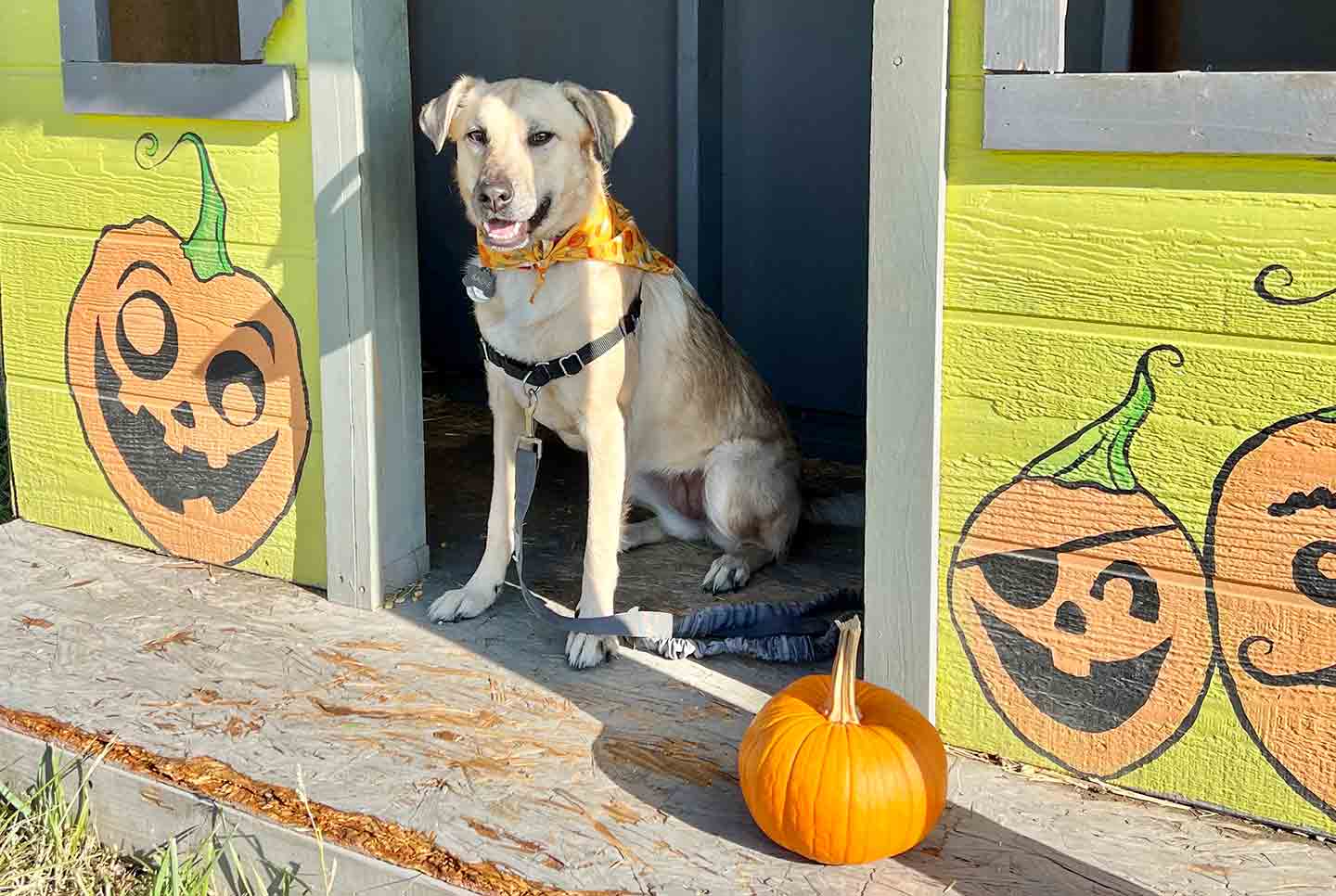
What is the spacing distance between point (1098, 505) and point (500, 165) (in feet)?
5.45

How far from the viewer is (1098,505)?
2.86 metres

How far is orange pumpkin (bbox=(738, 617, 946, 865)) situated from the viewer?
2.62m

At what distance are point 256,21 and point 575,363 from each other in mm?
1301

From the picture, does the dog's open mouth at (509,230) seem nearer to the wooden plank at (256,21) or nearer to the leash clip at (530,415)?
the leash clip at (530,415)

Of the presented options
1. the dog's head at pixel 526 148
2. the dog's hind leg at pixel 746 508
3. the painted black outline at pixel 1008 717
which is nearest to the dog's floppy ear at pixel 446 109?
the dog's head at pixel 526 148

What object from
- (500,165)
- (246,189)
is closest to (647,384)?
(500,165)

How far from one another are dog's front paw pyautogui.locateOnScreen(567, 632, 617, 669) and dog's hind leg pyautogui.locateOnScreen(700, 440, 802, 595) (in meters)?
0.58

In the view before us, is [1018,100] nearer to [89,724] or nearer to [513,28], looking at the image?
[89,724]

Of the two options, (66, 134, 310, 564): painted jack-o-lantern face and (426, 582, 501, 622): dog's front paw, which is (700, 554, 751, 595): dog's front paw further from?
(66, 134, 310, 564): painted jack-o-lantern face

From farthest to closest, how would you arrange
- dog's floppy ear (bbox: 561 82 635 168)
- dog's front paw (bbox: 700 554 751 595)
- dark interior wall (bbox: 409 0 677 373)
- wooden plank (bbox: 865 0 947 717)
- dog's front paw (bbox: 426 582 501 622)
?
dark interior wall (bbox: 409 0 677 373) → dog's front paw (bbox: 700 554 751 595) → dog's front paw (bbox: 426 582 501 622) → dog's floppy ear (bbox: 561 82 635 168) → wooden plank (bbox: 865 0 947 717)

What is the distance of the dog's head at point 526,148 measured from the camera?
11.4 feet

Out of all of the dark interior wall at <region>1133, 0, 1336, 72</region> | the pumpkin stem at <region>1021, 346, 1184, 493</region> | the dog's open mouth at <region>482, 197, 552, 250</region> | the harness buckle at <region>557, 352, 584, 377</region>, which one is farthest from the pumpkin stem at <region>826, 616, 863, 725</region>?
the dark interior wall at <region>1133, 0, 1336, 72</region>

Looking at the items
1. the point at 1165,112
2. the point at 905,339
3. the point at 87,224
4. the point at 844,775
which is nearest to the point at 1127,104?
the point at 1165,112

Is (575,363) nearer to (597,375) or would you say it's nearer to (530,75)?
(597,375)
